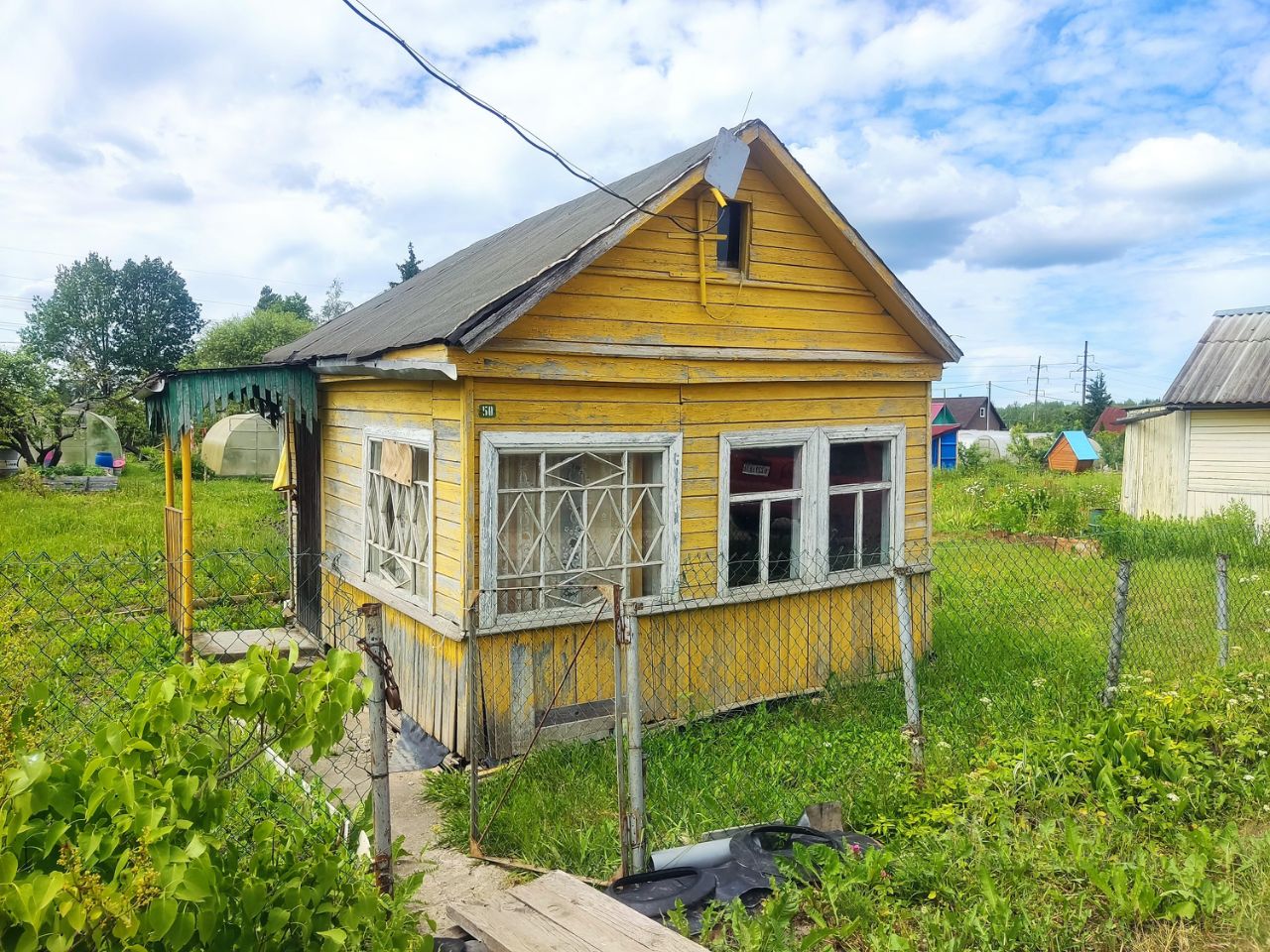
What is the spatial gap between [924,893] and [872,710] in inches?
133

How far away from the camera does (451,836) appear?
532cm

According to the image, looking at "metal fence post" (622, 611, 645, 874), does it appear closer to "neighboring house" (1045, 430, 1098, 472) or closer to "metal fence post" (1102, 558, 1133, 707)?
"metal fence post" (1102, 558, 1133, 707)

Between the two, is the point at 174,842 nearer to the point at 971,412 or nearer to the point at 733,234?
the point at 733,234

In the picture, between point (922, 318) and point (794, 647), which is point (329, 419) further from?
point (922, 318)

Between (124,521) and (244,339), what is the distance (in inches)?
1227

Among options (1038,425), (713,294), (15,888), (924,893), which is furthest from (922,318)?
(1038,425)

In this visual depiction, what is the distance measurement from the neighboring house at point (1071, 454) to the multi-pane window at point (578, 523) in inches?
1423

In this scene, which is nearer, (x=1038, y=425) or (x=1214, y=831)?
(x=1214, y=831)

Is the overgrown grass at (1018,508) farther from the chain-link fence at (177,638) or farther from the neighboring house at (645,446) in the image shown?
the chain-link fence at (177,638)

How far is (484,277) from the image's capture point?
7.80 meters

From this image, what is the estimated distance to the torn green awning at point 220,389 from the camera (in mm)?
8578

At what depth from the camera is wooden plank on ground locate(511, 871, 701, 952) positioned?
3406mm

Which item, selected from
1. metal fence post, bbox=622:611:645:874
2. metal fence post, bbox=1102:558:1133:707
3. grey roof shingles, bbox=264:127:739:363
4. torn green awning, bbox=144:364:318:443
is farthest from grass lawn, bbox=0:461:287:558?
A: metal fence post, bbox=1102:558:1133:707

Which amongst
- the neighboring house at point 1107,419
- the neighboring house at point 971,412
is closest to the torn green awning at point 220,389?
the neighboring house at point 971,412
